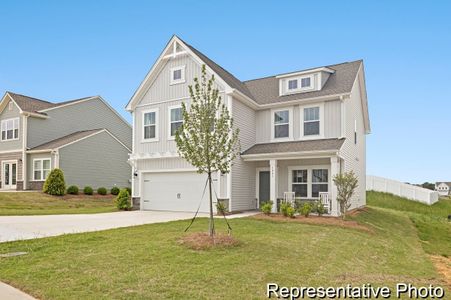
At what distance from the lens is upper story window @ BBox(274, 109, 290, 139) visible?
61.2ft

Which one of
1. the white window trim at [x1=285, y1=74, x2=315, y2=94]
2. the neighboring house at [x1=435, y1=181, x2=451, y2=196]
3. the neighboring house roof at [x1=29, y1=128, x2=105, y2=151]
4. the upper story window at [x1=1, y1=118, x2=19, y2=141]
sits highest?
the white window trim at [x1=285, y1=74, x2=315, y2=94]

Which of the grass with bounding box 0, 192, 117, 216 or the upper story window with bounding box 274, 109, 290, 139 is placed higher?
the upper story window with bounding box 274, 109, 290, 139

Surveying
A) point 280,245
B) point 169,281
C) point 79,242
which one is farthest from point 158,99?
point 169,281

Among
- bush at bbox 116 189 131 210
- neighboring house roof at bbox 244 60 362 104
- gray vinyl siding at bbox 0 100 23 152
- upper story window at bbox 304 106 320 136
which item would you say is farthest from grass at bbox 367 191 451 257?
gray vinyl siding at bbox 0 100 23 152

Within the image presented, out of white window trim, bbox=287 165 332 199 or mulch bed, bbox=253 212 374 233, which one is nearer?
mulch bed, bbox=253 212 374 233

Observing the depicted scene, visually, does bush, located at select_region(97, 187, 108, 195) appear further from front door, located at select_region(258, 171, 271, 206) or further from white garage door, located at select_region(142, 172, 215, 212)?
front door, located at select_region(258, 171, 271, 206)

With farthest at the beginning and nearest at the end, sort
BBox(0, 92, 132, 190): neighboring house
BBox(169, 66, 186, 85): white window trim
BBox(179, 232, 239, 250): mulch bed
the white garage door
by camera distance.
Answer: BBox(0, 92, 132, 190): neighboring house, BBox(169, 66, 186, 85): white window trim, the white garage door, BBox(179, 232, 239, 250): mulch bed

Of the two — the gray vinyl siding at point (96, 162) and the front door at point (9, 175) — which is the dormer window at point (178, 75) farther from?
the front door at point (9, 175)

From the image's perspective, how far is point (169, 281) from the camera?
19.2 ft

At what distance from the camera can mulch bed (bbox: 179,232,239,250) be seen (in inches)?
328

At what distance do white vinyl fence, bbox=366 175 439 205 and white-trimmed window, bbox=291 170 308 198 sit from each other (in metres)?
16.2

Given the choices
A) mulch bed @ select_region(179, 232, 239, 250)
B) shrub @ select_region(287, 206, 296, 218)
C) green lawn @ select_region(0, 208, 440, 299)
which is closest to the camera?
green lawn @ select_region(0, 208, 440, 299)

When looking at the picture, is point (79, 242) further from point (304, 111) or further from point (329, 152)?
point (304, 111)

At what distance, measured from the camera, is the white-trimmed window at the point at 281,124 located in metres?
18.7
